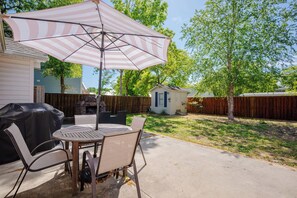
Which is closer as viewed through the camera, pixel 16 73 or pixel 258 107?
pixel 16 73

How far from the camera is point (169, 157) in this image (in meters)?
3.86

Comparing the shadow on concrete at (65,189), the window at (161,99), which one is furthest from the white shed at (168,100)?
the shadow on concrete at (65,189)

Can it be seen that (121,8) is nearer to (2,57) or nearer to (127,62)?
(2,57)

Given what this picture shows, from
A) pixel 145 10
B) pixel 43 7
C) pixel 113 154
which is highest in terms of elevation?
pixel 145 10

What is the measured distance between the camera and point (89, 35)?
9.61 feet

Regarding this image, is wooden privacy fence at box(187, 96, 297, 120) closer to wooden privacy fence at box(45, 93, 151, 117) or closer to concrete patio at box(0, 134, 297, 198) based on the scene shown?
wooden privacy fence at box(45, 93, 151, 117)

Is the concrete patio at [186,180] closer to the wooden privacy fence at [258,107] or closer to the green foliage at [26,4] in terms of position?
the wooden privacy fence at [258,107]

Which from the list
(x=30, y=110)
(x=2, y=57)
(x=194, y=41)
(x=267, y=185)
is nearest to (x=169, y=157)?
(x=267, y=185)

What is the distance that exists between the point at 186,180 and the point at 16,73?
622 cm

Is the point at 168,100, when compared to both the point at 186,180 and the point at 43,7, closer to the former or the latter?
the point at 186,180

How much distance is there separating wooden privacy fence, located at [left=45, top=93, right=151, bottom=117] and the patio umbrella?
250 inches

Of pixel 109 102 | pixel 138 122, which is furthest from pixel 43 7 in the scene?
pixel 138 122

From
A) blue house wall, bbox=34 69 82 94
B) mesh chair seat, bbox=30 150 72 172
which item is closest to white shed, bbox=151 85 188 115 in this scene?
blue house wall, bbox=34 69 82 94

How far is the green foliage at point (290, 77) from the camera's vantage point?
9.49 m
